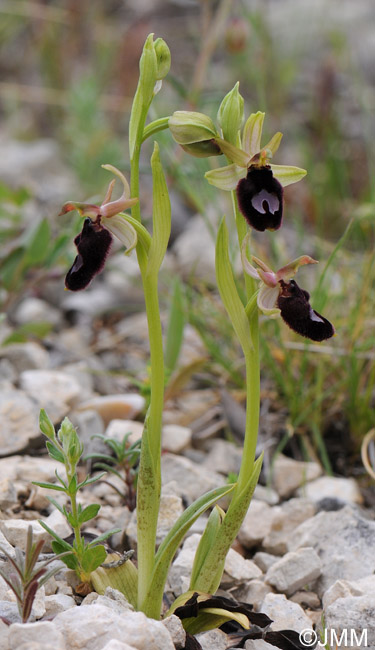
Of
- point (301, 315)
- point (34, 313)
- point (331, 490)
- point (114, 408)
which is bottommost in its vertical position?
point (331, 490)

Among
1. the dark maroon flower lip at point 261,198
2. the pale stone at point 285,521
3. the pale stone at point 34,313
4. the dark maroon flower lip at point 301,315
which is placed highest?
the dark maroon flower lip at point 261,198

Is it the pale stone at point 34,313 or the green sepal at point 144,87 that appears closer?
the green sepal at point 144,87

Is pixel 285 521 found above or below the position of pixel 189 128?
below

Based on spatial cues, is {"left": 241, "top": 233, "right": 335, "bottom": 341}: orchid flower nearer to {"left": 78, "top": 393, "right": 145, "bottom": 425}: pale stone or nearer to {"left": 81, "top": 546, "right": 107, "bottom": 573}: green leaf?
{"left": 81, "top": 546, "right": 107, "bottom": 573}: green leaf

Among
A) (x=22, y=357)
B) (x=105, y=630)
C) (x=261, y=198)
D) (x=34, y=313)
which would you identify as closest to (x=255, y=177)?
(x=261, y=198)

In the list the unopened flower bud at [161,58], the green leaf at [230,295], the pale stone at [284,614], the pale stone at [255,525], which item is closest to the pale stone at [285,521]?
the pale stone at [255,525]

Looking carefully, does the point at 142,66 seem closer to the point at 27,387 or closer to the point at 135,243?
the point at 135,243

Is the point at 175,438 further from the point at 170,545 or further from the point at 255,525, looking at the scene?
the point at 170,545

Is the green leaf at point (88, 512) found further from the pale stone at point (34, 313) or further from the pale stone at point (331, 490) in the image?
the pale stone at point (34, 313)
